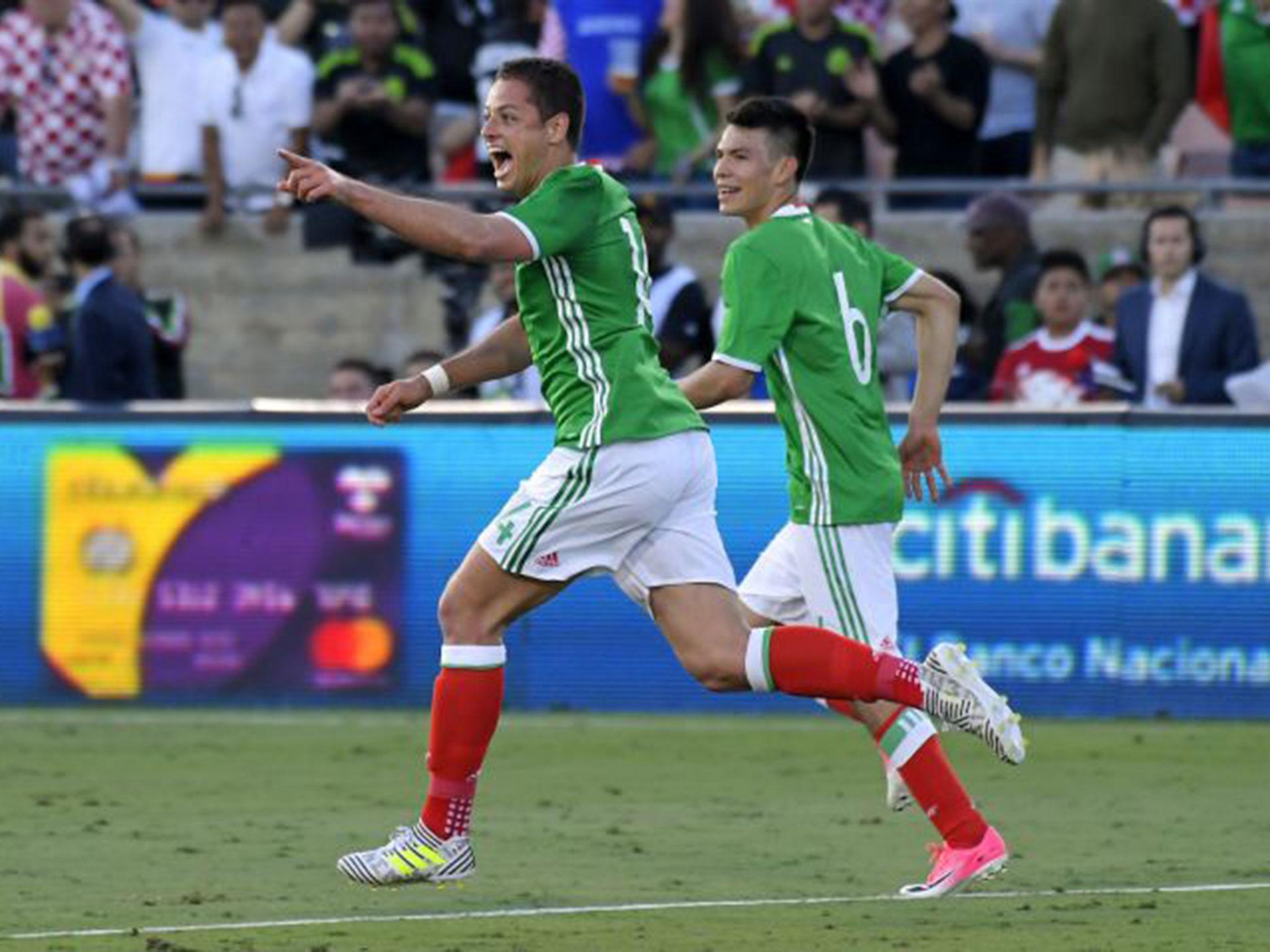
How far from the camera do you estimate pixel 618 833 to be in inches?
408

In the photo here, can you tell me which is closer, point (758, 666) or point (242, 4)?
point (758, 666)

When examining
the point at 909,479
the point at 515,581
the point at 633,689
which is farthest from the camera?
the point at 633,689

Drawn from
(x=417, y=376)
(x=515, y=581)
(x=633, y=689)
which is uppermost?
(x=417, y=376)

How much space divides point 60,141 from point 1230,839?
32.5ft

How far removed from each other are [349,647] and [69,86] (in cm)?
511

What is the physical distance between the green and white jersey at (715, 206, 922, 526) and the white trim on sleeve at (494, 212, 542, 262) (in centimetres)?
86

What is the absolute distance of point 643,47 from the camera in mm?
17078

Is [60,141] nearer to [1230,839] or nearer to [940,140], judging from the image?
[940,140]

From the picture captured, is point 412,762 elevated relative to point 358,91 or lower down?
lower down

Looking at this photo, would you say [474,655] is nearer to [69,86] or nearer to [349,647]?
[349,647]

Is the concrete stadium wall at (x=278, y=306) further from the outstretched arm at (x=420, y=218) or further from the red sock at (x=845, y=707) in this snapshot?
the outstretched arm at (x=420, y=218)

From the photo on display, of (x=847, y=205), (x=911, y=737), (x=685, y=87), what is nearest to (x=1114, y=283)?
(x=847, y=205)

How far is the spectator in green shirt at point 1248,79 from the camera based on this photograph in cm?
1667

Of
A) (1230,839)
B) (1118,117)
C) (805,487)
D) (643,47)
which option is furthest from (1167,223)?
(805,487)
